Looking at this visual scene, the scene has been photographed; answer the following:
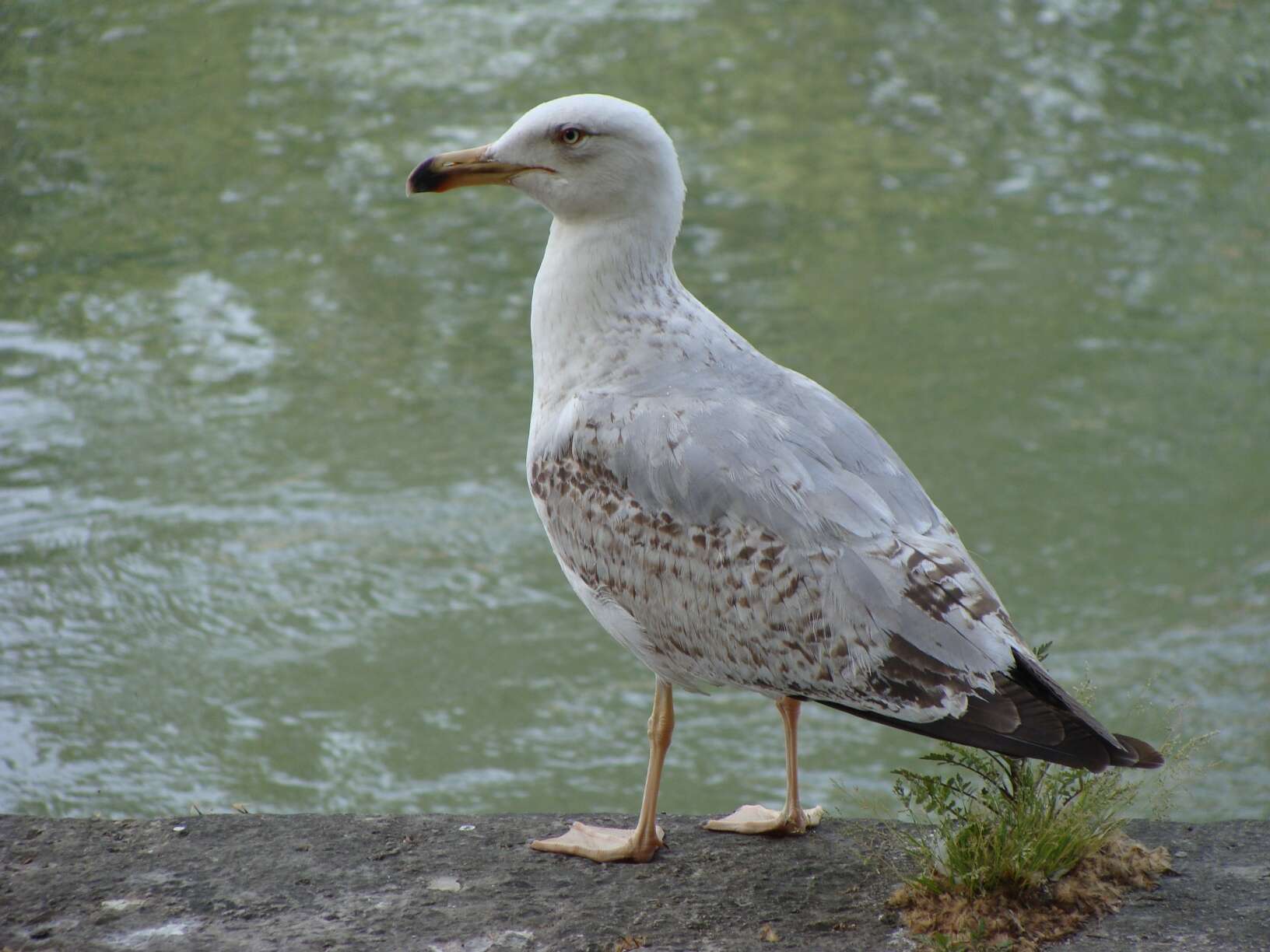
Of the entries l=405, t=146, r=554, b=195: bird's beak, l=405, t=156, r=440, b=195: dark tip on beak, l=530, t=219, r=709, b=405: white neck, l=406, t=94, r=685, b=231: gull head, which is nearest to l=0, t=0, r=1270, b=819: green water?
l=530, t=219, r=709, b=405: white neck

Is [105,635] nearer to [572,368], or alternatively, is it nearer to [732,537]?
[572,368]

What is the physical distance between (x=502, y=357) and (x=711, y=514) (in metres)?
5.79

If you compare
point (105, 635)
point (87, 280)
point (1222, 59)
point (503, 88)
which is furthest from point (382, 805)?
point (1222, 59)

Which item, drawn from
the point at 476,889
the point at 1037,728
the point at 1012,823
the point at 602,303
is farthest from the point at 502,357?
the point at 1037,728

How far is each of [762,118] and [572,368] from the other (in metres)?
8.35

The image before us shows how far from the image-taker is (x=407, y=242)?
10.2 m

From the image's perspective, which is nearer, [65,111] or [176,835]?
[176,835]

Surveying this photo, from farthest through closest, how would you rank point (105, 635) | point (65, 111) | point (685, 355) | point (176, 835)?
point (65, 111) < point (105, 635) < point (176, 835) < point (685, 355)

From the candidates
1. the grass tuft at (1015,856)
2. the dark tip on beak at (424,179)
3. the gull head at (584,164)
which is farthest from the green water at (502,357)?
the dark tip on beak at (424,179)

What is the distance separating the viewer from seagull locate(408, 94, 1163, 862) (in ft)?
10.6

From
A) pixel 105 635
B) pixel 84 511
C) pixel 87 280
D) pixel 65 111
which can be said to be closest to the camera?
pixel 105 635

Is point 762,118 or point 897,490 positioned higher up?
point 897,490

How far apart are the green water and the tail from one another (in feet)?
5.70

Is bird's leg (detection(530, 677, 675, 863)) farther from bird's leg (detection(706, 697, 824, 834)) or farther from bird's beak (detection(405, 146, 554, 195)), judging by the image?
bird's beak (detection(405, 146, 554, 195))
